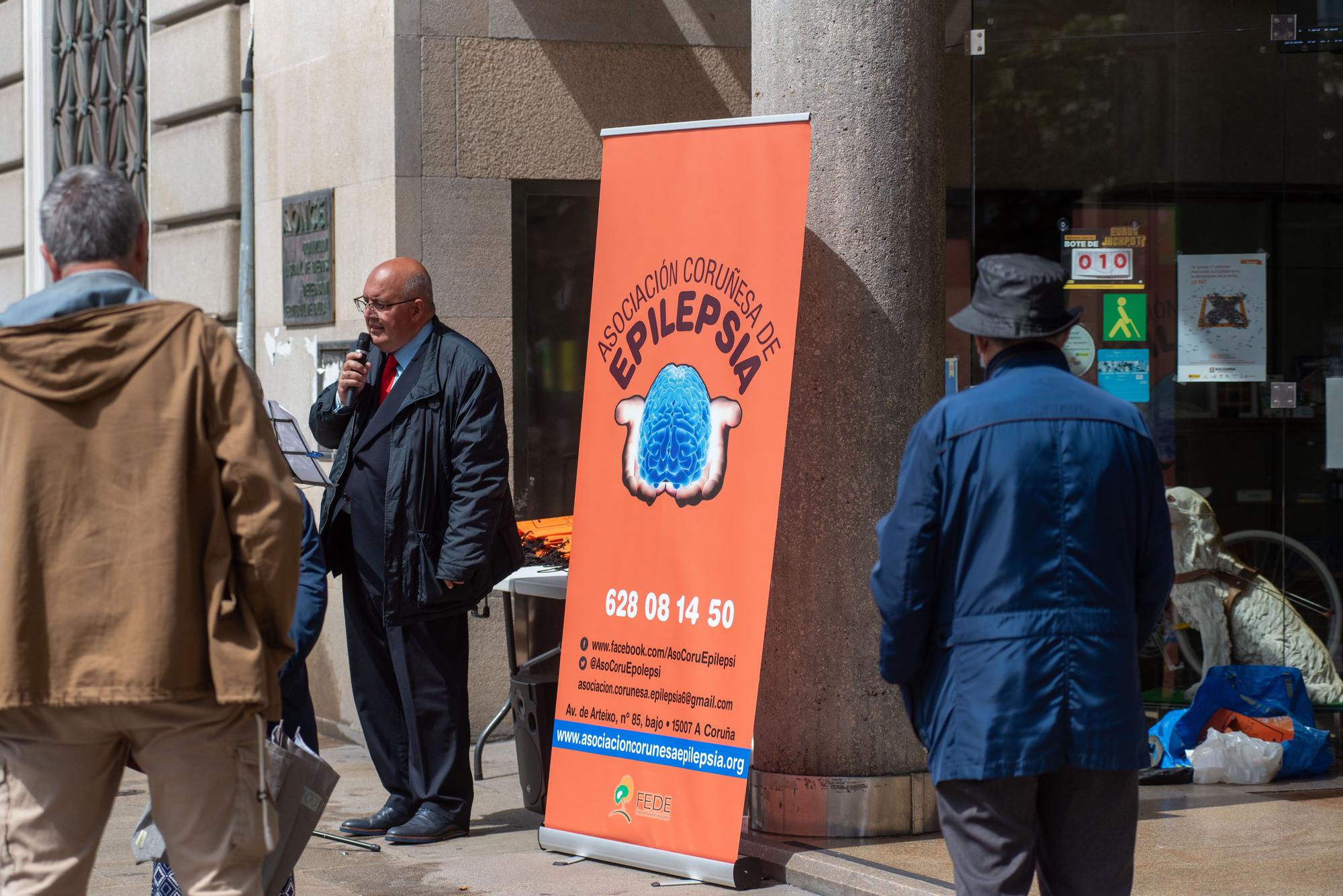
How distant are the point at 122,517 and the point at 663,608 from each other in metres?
2.59

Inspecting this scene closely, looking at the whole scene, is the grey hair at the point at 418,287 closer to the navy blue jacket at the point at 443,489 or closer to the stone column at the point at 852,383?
the navy blue jacket at the point at 443,489

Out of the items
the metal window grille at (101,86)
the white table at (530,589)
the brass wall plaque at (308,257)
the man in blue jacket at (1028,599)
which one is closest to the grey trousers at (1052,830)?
the man in blue jacket at (1028,599)

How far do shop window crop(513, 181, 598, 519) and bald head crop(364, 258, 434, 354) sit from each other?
1.54 metres

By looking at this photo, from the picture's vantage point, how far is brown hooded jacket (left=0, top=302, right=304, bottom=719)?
3092 mm

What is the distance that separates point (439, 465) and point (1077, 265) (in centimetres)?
294

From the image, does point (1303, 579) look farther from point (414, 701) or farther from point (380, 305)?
point (380, 305)

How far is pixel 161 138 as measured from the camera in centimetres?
1002

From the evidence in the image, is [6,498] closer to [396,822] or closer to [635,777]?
[635,777]

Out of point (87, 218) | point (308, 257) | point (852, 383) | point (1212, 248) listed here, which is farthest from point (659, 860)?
point (308, 257)

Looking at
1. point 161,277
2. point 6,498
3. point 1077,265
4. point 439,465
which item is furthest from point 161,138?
point 6,498

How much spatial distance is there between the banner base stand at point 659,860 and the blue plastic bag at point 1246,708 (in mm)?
2243

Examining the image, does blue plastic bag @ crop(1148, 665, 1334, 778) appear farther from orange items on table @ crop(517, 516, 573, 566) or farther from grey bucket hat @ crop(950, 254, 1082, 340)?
grey bucket hat @ crop(950, 254, 1082, 340)

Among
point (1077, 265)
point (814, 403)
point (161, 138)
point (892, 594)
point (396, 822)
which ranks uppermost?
point (161, 138)

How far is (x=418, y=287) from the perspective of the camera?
618 centimetres
